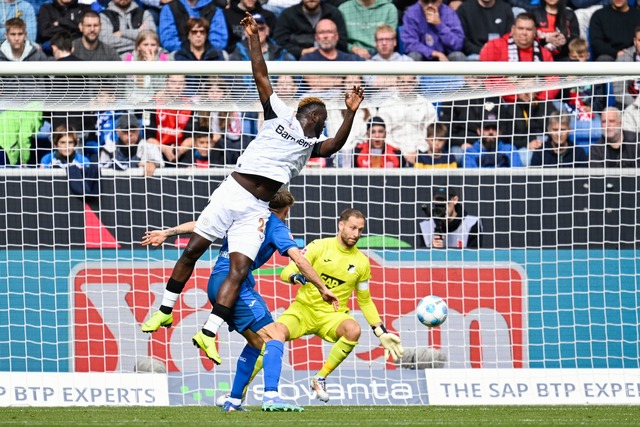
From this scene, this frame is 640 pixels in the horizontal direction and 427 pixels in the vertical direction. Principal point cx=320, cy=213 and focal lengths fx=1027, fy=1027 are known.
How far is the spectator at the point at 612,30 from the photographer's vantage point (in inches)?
552

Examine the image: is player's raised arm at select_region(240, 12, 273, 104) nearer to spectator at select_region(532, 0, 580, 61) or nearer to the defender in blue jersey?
the defender in blue jersey

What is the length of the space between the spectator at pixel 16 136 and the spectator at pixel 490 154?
5.10 meters

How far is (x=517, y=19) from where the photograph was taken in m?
13.8

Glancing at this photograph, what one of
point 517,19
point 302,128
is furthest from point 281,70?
point 517,19

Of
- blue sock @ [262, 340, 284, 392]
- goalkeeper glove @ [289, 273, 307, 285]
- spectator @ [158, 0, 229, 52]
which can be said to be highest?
spectator @ [158, 0, 229, 52]

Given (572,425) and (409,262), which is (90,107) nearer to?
(409,262)

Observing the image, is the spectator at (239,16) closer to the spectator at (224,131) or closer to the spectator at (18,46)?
Answer: the spectator at (224,131)

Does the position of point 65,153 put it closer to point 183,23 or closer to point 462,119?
point 183,23

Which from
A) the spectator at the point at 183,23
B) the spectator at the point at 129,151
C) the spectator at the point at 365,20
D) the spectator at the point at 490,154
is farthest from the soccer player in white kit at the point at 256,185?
the spectator at the point at 365,20

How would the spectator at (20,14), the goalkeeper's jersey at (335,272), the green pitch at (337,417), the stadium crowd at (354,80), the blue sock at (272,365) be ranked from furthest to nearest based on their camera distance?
the spectator at (20,14) < the stadium crowd at (354,80) < the goalkeeper's jersey at (335,272) < the blue sock at (272,365) < the green pitch at (337,417)

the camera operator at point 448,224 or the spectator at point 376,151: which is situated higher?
the spectator at point 376,151

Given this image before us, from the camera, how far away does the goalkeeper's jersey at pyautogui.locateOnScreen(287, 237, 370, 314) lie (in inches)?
396

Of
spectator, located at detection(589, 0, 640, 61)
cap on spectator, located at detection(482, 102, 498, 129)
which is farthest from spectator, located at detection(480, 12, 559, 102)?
cap on spectator, located at detection(482, 102, 498, 129)

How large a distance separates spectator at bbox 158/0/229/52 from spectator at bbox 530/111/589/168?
14.6 feet
